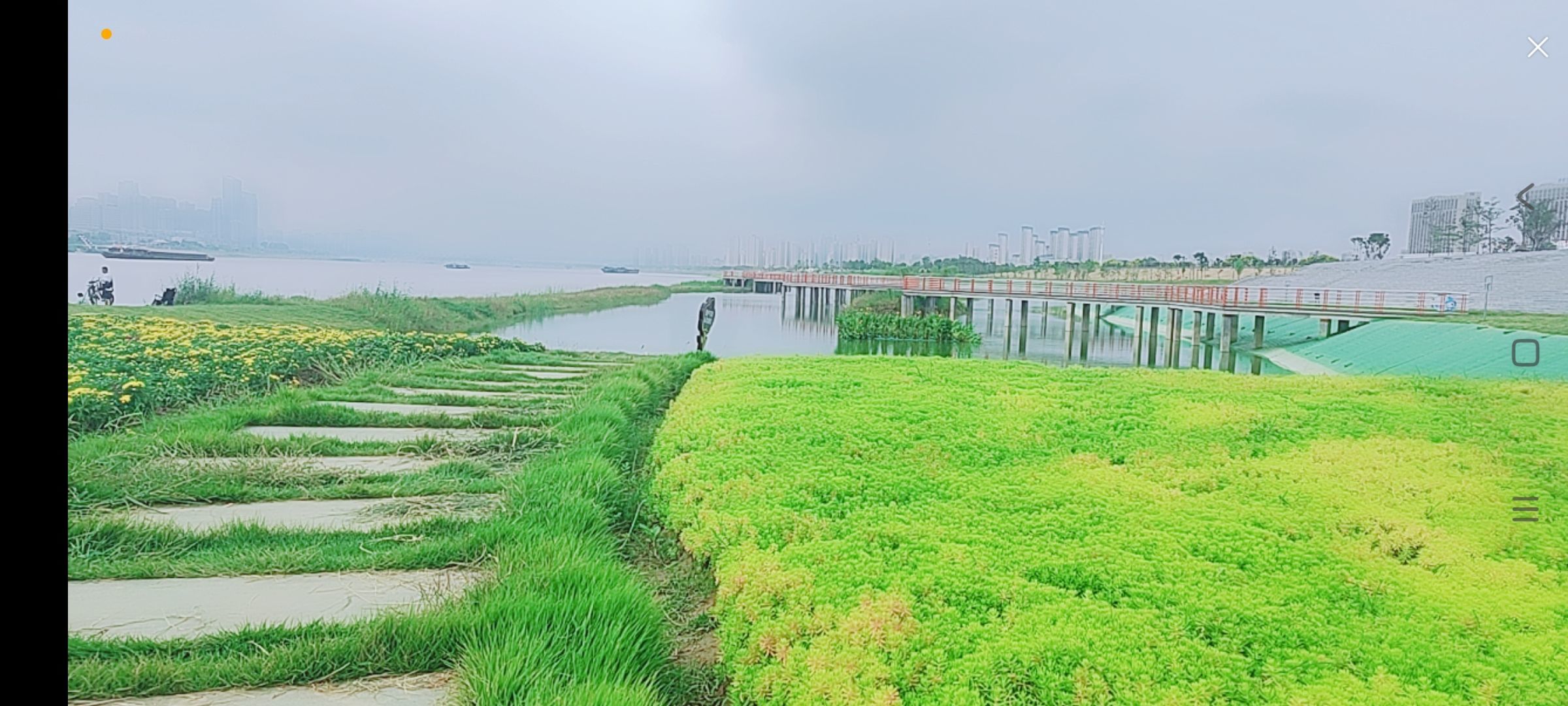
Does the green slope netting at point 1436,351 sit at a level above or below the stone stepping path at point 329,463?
above

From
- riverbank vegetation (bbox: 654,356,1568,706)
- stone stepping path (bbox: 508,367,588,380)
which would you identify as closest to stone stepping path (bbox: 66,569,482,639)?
riverbank vegetation (bbox: 654,356,1568,706)

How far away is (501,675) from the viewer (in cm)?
150

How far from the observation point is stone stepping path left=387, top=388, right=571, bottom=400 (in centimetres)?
491

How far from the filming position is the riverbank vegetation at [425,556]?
1.58 meters

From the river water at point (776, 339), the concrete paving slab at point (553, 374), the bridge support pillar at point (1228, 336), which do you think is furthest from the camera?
the bridge support pillar at point (1228, 336)

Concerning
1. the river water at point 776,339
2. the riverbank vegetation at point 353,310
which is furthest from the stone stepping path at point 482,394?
the river water at point 776,339

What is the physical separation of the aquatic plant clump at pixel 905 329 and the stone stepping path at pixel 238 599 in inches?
639

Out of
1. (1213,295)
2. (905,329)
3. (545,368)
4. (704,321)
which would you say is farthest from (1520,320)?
(905,329)

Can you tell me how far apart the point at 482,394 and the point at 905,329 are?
1418 cm

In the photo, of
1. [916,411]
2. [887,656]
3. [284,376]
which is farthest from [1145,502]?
[284,376]

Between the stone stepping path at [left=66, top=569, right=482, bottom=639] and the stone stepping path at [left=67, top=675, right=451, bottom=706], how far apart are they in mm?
273

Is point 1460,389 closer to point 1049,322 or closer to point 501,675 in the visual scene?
point 501,675

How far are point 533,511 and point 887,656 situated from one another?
1.34 m

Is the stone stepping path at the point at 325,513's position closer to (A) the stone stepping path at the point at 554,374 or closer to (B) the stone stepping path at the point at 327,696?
(B) the stone stepping path at the point at 327,696
